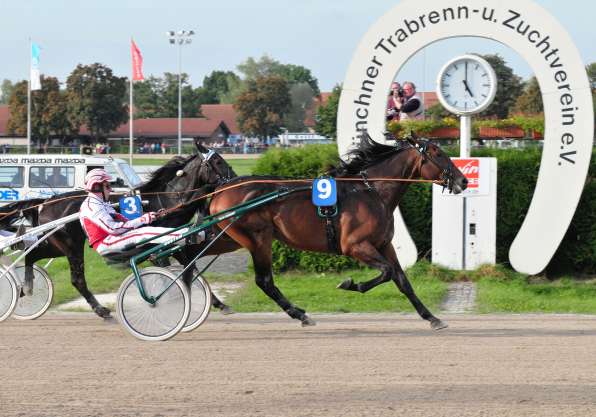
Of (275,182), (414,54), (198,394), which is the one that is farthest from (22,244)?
(414,54)

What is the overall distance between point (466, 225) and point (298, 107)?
6818cm

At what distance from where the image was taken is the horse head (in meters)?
8.95

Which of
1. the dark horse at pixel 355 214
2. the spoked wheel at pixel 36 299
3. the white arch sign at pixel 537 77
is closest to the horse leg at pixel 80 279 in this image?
the spoked wheel at pixel 36 299

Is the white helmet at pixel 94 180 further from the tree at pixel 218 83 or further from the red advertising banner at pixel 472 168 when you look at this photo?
the tree at pixel 218 83

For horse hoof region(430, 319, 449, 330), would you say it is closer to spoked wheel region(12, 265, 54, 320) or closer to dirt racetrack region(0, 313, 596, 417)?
dirt racetrack region(0, 313, 596, 417)

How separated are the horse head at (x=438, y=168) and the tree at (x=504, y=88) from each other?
39282 mm

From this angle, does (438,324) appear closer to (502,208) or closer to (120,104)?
(502,208)

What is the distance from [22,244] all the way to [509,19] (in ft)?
21.1

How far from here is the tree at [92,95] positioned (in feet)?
217

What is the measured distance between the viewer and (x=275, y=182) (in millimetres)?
8961

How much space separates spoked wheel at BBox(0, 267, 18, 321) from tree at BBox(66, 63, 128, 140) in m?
58.3

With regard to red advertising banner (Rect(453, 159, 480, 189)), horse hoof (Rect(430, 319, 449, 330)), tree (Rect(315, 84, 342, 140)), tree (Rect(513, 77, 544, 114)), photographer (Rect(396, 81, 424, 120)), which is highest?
tree (Rect(513, 77, 544, 114))

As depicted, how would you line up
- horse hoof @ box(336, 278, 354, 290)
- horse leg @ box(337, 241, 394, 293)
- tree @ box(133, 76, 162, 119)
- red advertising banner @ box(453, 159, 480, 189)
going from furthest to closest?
tree @ box(133, 76, 162, 119)
red advertising banner @ box(453, 159, 480, 189)
horse hoof @ box(336, 278, 354, 290)
horse leg @ box(337, 241, 394, 293)

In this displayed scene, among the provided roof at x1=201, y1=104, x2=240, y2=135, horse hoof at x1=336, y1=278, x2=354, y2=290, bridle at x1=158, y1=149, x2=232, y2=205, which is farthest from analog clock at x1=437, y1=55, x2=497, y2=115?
roof at x1=201, y1=104, x2=240, y2=135
